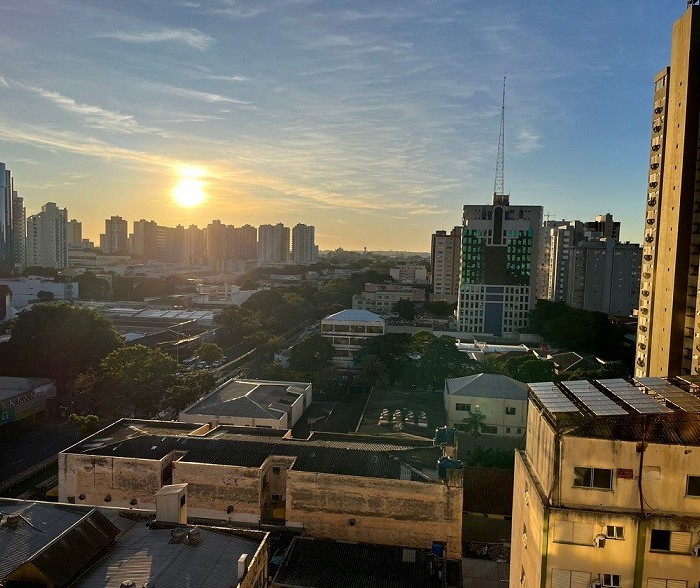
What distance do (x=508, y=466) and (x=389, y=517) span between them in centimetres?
759

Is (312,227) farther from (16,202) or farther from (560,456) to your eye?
(560,456)

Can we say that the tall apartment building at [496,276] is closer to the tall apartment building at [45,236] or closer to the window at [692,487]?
the window at [692,487]

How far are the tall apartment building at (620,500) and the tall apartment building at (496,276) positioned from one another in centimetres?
5111

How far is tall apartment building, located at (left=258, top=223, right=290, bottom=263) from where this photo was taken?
16364 cm

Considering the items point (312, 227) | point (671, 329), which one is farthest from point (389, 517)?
point (312, 227)

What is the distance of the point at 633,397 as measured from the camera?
341 inches

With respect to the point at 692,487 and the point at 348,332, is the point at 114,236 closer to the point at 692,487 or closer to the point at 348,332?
the point at 348,332

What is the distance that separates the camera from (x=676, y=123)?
23734mm

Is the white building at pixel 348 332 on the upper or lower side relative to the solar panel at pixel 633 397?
lower

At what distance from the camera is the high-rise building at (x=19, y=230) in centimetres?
10327

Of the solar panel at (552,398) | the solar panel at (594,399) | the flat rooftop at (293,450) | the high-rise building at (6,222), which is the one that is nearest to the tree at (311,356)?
the flat rooftop at (293,450)

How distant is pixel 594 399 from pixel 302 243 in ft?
566

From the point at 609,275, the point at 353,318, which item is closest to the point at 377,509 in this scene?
the point at 353,318

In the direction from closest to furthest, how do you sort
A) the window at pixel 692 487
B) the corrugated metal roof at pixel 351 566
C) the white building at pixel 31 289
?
the window at pixel 692 487
the corrugated metal roof at pixel 351 566
the white building at pixel 31 289
